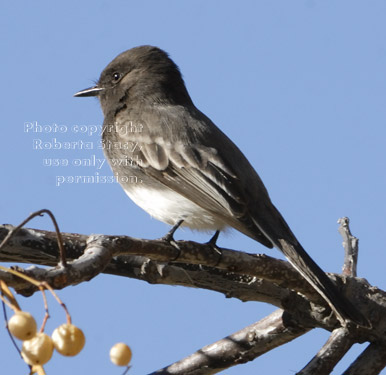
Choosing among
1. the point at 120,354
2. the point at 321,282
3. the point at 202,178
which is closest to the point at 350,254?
the point at 321,282

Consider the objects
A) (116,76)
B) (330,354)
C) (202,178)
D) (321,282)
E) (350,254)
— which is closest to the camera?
(330,354)

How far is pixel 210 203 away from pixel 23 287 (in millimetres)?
2300

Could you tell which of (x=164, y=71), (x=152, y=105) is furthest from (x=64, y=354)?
(x=164, y=71)

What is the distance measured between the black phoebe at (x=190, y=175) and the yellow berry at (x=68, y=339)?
7.46ft

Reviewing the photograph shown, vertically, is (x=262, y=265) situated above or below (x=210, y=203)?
below

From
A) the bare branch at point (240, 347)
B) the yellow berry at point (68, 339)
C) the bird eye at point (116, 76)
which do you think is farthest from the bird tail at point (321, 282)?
the bird eye at point (116, 76)

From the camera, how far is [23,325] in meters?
2.05

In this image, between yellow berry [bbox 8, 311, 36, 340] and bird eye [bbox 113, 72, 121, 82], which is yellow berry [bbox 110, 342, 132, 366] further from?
bird eye [bbox 113, 72, 121, 82]

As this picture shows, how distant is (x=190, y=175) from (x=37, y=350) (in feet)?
10.4

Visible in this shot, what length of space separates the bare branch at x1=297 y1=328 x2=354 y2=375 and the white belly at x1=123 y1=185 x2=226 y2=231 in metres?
1.22

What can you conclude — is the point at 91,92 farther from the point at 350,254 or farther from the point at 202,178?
the point at 350,254

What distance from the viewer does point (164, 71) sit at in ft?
21.9

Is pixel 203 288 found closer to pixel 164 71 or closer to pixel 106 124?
pixel 106 124

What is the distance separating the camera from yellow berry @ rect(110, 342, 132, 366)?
7.62 feet
